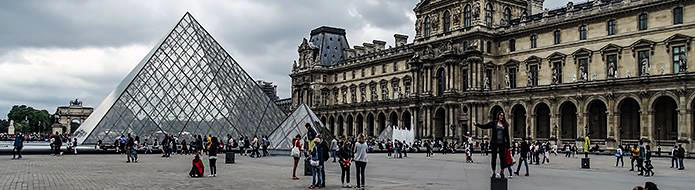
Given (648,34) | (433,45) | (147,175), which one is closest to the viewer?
(147,175)

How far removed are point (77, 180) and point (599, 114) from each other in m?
38.9

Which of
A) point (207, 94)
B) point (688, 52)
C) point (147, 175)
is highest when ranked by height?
point (688, 52)

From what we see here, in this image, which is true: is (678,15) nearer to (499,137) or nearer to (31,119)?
(499,137)

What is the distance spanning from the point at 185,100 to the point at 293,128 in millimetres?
8413

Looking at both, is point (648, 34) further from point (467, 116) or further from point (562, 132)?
point (467, 116)

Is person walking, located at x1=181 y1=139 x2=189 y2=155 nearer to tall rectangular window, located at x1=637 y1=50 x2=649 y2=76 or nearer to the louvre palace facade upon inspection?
the louvre palace facade

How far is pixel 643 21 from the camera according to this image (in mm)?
42969

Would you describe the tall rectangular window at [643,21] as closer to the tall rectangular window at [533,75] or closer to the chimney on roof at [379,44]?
the tall rectangular window at [533,75]

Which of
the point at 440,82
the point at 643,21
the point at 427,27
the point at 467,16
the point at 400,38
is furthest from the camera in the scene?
the point at 400,38

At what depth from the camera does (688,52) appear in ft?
132

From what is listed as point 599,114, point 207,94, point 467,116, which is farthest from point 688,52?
point 207,94

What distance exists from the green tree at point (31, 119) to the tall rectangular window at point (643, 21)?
399ft

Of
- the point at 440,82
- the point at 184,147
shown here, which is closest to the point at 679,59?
the point at 440,82

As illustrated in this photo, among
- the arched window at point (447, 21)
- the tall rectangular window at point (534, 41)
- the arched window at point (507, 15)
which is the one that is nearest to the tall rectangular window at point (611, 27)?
the tall rectangular window at point (534, 41)
